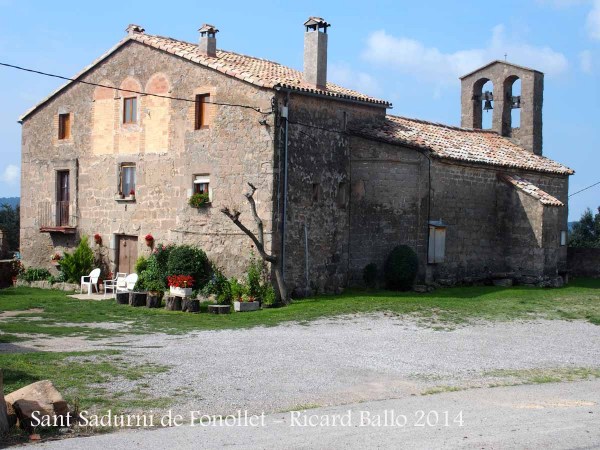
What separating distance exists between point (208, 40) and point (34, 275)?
10553 millimetres

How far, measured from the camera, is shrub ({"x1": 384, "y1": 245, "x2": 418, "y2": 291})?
76.9 ft

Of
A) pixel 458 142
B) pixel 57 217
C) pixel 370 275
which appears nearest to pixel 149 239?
pixel 57 217

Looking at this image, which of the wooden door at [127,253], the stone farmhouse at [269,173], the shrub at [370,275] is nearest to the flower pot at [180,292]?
the stone farmhouse at [269,173]

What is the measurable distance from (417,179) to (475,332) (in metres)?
8.39

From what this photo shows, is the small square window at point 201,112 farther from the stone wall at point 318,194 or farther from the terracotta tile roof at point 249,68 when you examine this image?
the stone wall at point 318,194

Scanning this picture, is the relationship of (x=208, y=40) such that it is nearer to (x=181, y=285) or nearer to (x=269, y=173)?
(x=269, y=173)

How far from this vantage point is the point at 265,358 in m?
13.4

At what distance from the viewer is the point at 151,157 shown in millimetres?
24797

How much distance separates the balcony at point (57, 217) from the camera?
2708 cm

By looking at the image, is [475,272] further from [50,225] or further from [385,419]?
[385,419]

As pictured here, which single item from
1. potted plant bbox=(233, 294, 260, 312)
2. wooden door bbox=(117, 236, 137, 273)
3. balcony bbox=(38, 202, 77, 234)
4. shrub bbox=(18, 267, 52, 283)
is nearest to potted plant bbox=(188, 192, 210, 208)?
wooden door bbox=(117, 236, 137, 273)

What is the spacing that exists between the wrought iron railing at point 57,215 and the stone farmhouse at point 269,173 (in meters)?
0.05

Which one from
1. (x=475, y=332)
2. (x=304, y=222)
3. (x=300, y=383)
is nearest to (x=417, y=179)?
(x=304, y=222)

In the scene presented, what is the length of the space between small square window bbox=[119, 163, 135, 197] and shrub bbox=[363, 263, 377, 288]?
7981 mm
